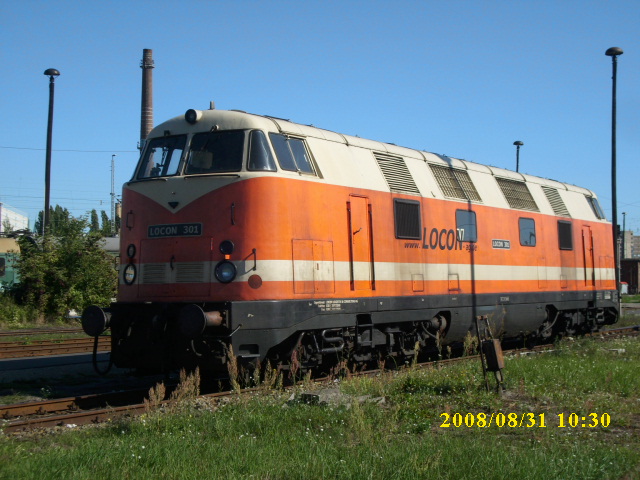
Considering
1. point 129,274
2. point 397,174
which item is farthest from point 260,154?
point 397,174

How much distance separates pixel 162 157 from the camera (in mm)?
10680

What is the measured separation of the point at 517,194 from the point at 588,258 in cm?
384

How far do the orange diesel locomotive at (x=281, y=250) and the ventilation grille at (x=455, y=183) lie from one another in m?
0.07

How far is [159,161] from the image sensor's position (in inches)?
421

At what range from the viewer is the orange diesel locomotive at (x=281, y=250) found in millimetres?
9555

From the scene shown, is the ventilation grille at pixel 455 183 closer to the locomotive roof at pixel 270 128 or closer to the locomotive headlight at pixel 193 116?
the locomotive roof at pixel 270 128

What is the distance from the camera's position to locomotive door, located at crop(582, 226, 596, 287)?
18.3m

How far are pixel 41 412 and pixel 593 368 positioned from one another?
8004mm

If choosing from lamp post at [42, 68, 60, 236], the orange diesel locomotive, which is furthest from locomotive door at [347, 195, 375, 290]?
lamp post at [42, 68, 60, 236]

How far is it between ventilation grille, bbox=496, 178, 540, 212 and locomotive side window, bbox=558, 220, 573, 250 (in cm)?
123

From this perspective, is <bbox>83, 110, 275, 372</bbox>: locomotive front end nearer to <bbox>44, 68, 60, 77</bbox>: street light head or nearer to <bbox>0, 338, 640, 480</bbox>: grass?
<bbox>0, 338, 640, 480</bbox>: grass

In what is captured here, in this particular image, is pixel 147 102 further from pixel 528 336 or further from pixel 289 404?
pixel 289 404

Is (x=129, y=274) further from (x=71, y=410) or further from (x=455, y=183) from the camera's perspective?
(x=455, y=183)

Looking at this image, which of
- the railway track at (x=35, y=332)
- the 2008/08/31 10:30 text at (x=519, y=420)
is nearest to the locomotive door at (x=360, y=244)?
the 2008/08/31 10:30 text at (x=519, y=420)
